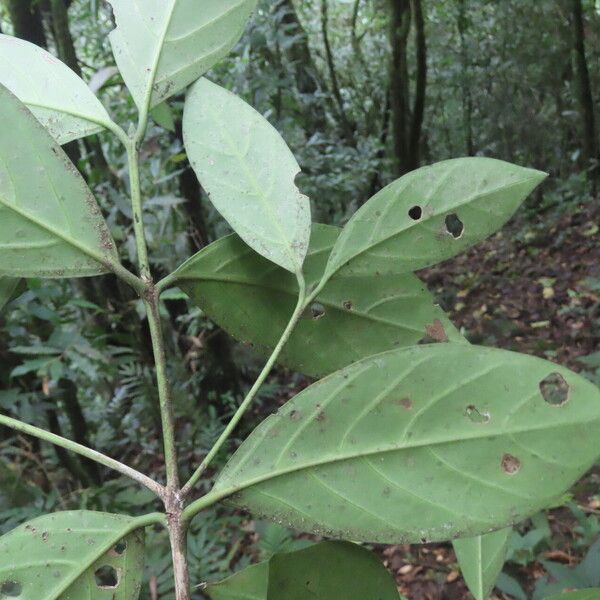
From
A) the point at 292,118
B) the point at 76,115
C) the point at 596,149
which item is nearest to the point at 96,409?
the point at 292,118

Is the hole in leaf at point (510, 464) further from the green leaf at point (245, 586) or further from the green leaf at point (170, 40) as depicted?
the green leaf at point (170, 40)

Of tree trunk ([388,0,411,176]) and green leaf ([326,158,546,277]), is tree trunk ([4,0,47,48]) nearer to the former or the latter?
green leaf ([326,158,546,277])

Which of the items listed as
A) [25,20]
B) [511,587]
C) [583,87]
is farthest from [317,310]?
[583,87]

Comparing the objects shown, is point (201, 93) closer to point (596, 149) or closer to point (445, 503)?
point (445, 503)

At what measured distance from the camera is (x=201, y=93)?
406mm

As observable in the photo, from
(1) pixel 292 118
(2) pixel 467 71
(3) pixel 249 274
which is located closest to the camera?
(3) pixel 249 274

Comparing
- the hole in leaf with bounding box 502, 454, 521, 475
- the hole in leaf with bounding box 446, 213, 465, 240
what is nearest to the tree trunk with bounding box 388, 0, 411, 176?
the hole in leaf with bounding box 446, 213, 465, 240

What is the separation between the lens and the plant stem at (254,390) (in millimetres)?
327

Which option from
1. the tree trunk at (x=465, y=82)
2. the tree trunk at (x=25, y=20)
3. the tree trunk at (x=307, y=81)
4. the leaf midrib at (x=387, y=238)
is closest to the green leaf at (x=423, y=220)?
the leaf midrib at (x=387, y=238)

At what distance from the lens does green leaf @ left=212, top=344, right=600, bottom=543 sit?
29 cm

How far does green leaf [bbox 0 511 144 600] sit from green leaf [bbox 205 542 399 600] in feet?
0.26

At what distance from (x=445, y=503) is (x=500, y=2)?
5696mm

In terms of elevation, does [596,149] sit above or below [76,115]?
below

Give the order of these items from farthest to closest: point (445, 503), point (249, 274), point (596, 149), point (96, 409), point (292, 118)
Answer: point (596, 149)
point (292, 118)
point (96, 409)
point (249, 274)
point (445, 503)
